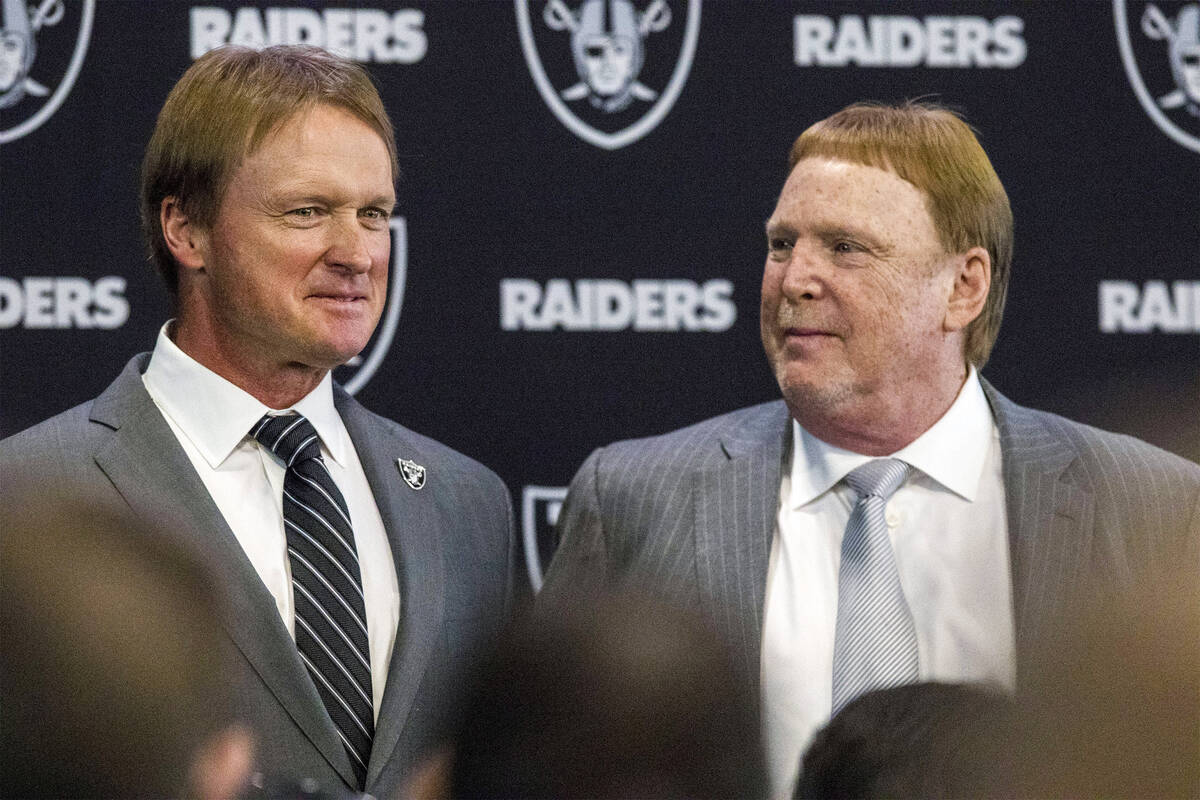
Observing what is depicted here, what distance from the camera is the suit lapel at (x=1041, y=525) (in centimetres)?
262

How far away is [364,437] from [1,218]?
1.11 metres

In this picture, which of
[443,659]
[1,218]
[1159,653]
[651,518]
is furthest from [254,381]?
[1159,653]

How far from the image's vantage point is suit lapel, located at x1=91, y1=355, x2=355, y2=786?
2346 millimetres

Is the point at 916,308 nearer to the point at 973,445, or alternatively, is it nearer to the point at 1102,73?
the point at 973,445

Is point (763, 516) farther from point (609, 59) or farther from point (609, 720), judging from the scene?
point (609, 720)

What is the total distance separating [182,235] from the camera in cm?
265

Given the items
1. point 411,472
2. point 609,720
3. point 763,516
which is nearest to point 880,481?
point 763,516

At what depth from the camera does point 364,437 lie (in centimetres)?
272

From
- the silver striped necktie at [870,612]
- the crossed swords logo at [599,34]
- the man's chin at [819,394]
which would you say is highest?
the crossed swords logo at [599,34]

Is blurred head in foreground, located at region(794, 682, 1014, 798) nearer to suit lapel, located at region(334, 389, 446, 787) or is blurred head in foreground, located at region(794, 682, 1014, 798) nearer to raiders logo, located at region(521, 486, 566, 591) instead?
suit lapel, located at region(334, 389, 446, 787)

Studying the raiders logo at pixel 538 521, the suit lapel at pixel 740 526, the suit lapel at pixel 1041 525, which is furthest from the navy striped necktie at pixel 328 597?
the suit lapel at pixel 1041 525

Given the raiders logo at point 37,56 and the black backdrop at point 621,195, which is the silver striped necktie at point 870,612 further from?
the raiders logo at point 37,56

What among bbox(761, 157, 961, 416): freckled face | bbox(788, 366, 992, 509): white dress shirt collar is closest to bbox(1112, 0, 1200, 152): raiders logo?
bbox(761, 157, 961, 416): freckled face

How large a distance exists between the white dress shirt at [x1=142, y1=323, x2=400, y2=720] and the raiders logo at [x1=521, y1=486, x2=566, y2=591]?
30.6 inches
